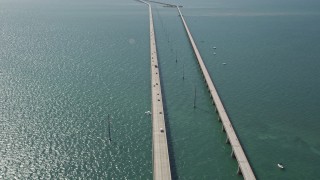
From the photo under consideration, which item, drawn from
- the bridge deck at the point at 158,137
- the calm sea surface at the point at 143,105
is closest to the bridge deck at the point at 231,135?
the calm sea surface at the point at 143,105

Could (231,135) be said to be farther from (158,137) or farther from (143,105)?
(143,105)

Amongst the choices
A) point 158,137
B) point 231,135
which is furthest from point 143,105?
point 231,135

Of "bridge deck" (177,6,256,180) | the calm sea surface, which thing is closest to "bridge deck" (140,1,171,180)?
the calm sea surface

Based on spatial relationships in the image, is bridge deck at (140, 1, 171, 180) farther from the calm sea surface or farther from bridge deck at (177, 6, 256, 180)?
bridge deck at (177, 6, 256, 180)

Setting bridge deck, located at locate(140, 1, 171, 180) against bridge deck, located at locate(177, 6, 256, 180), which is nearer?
bridge deck, located at locate(140, 1, 171, 180)

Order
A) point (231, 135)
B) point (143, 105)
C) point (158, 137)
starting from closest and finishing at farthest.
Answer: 1. point (158, 137)
2. point (231, 135)
3. point (143, 105)

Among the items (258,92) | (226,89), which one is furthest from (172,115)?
(258,92)

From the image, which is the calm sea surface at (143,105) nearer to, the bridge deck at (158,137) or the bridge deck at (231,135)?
the bridge deck at (231,135)

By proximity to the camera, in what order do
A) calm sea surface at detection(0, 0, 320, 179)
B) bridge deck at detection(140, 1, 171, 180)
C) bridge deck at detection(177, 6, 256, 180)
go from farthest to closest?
calm sea surface at detection(0, 0, 320, 179), bridge deck at detection(177, 6, 256, 180), bridge deck at detection(140, 1, 171, 180)
